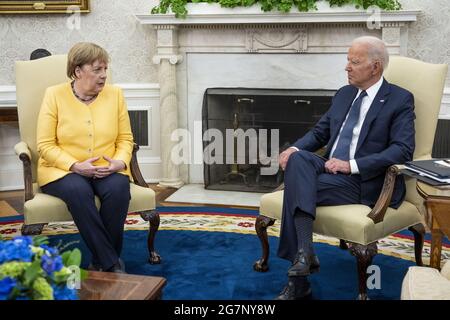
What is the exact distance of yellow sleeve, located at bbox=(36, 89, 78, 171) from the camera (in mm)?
2934

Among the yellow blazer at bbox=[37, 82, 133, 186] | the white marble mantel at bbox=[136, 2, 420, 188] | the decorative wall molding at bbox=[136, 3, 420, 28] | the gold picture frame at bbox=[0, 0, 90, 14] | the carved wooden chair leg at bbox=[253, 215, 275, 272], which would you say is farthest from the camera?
the gold picture frame at bbox=[0, 0, 90, 14]

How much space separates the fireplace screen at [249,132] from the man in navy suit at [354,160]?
1.73 metres

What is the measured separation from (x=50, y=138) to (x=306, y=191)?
4.42ft

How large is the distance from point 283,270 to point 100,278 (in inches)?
54.0

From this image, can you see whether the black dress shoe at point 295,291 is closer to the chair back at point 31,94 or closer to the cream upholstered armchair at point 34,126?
the cream upholstered armchair at point 34,126

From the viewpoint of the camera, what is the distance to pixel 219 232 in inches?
149

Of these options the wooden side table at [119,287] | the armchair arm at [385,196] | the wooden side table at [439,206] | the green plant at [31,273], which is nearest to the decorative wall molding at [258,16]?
the armchair arm at [385,196]

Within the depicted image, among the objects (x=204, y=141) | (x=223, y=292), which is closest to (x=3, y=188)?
(x=204, y=141)

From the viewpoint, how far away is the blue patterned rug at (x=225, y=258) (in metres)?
2.86

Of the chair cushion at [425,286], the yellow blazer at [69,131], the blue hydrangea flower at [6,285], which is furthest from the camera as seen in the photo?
the yellow blazer at [69,131]

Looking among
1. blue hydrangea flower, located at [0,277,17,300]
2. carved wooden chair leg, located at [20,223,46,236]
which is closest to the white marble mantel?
carved wooden chair leg, located at [20,223,46,236]

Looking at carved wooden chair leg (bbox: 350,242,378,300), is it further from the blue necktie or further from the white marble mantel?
A: the white marble mantel

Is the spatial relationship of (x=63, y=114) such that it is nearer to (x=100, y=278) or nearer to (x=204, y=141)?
(x=100, y=278)

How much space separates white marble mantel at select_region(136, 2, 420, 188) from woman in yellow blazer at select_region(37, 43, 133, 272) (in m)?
1.81
